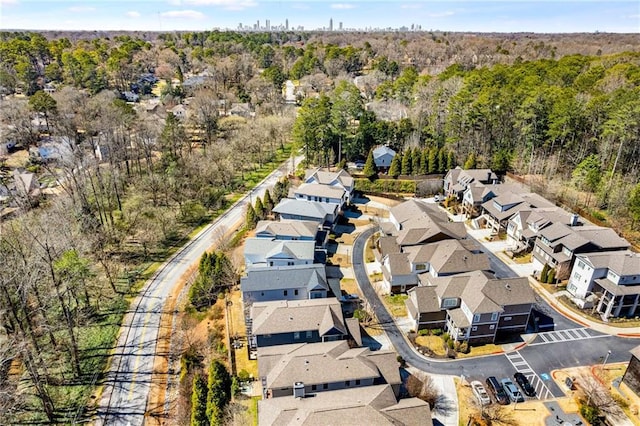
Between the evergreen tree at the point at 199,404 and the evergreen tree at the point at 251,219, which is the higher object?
the evergreen tree at the point at 251,219

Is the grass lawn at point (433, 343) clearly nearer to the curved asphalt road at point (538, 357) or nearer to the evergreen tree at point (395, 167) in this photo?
the curved asphalt road at point (538, 357)

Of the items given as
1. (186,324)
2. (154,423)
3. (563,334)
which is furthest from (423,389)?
(186,324)

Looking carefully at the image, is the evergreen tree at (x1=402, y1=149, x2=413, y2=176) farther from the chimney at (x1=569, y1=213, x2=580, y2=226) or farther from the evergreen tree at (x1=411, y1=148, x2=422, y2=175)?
the chimney at (x1=569, y1=213, x2=580, y2=226)

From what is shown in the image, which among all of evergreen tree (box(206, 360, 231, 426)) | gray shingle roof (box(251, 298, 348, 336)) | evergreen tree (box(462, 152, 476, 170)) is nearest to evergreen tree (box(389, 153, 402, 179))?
evergreen tree (box(462, 152, 476, 170))

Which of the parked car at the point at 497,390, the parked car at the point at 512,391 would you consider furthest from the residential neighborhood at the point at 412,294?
the parked car at the point at 512,391

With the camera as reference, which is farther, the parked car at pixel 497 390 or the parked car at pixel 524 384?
the parked car at pixel 524 384

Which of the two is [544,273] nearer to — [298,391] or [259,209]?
[298,391]

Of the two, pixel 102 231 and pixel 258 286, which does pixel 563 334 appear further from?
pixel 102 231
